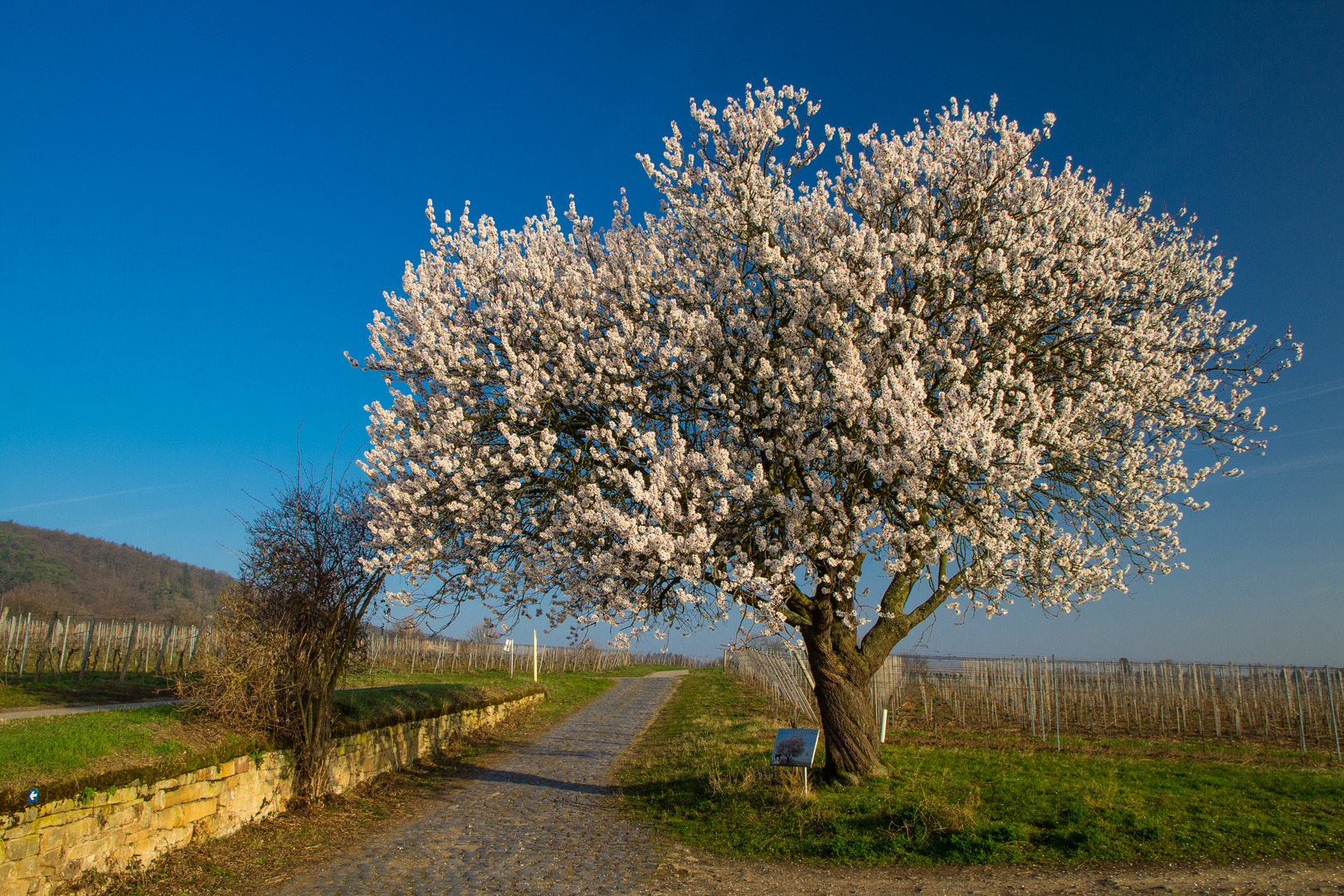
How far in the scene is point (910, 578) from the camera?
9852mm

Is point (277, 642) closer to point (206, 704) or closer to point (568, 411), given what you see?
point (206, 704)

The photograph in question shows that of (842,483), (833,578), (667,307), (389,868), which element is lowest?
(389,868)

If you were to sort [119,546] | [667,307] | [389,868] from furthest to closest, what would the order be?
[119,546], [667,307], [389,868]

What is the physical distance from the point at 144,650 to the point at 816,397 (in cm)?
2702

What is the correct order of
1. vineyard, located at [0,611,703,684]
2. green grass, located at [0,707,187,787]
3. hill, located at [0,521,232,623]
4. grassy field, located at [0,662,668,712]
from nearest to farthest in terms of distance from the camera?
green grass, located at [0,707,187,787] → grassy field, located at [0,662,668,712] → vineyard, located at [0,611,703,684] → hill, located at [0,521,232,623]

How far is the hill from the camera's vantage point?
65.2 metres

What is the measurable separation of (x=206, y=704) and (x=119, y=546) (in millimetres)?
100866

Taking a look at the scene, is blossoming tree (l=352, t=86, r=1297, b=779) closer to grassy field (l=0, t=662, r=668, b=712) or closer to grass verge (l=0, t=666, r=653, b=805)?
grass verge (l=0, t=666, r=653, b=805)

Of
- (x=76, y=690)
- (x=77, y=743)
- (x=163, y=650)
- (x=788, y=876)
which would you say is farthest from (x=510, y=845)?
(x=163, y=650)

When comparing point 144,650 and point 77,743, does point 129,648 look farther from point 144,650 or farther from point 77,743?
point 77,743

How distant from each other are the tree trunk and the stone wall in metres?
6.89

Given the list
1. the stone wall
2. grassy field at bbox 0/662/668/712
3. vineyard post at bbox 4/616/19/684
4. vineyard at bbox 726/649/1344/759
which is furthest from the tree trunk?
vineyard post at bbox 4/616/19/684

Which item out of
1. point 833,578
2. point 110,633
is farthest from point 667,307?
point 110,633

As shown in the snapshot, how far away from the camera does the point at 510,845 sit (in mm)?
8562
